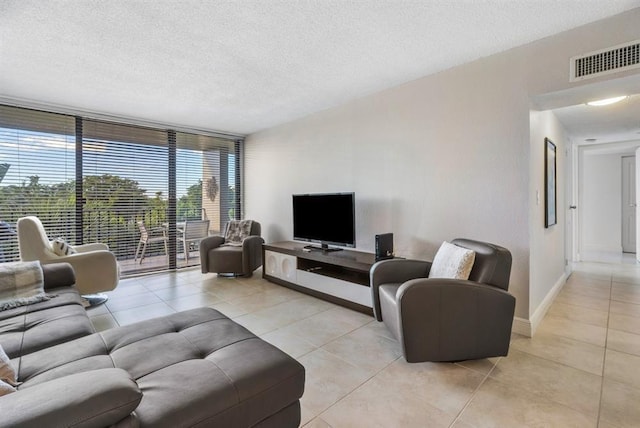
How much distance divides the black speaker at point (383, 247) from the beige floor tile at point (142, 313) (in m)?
2.21

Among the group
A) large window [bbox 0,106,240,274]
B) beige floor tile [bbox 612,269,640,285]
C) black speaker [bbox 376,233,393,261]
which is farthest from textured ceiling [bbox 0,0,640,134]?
beige floor tile [bbox 612,269,640,285]

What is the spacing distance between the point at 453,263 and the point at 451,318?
42cm

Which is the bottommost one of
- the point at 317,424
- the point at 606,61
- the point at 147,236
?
the point at 317,424

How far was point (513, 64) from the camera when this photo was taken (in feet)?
8.00

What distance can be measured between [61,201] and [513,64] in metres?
5.25

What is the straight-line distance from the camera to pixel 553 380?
1.85m

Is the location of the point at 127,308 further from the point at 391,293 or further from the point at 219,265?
the point at 391,293

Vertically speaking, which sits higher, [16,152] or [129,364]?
[16,152]

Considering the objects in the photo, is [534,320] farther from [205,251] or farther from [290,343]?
[205,251]

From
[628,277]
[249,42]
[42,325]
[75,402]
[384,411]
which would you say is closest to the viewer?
[75,402]

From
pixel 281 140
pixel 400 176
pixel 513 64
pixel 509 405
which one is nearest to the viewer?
pixel 509 405

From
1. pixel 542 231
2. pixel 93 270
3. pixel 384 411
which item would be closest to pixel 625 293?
pixel 542 231

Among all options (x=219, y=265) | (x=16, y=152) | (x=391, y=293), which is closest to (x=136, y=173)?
(x=16, y=152)

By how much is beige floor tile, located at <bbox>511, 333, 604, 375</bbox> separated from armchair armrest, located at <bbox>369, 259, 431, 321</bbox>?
2.87 ft
